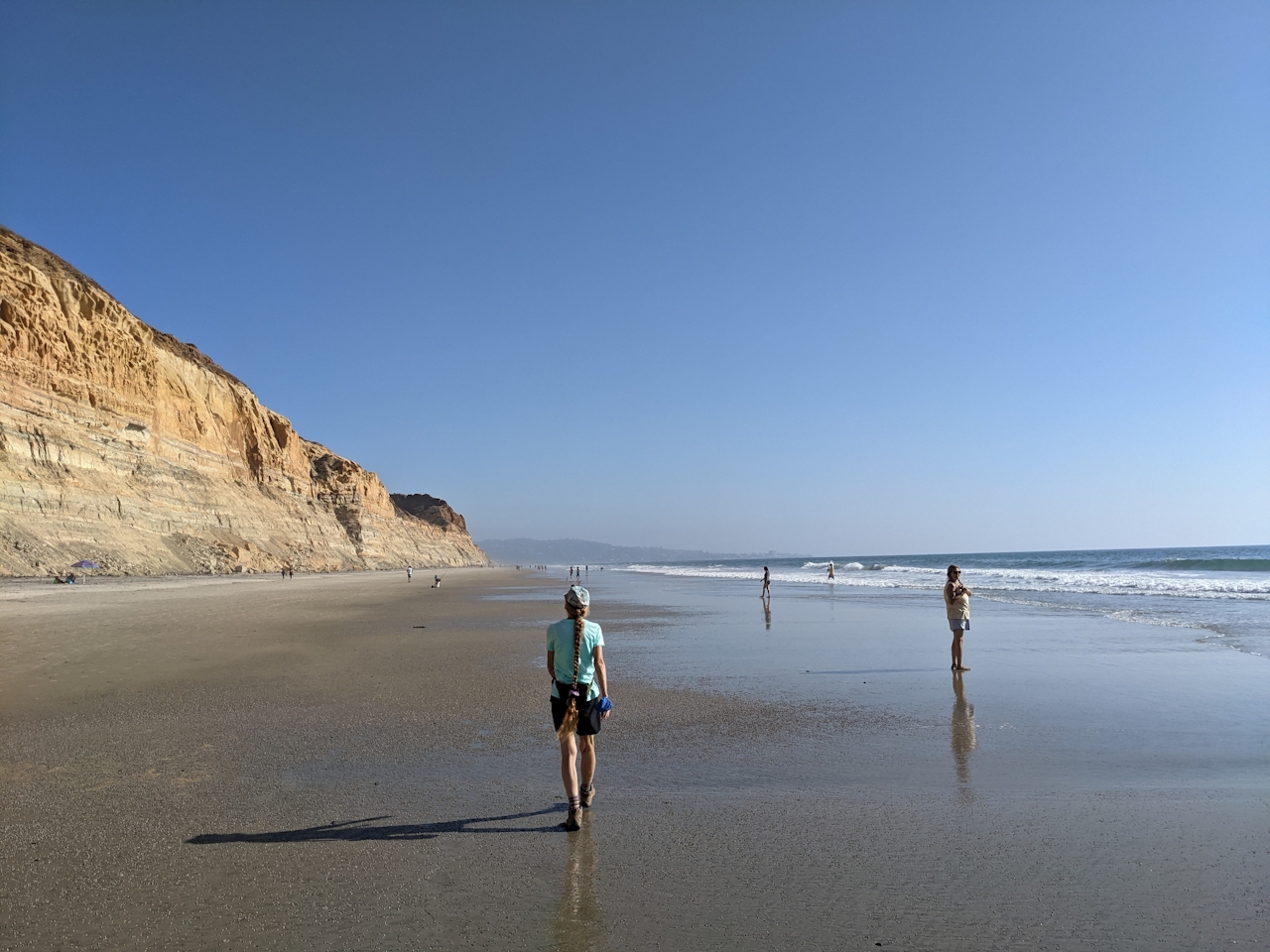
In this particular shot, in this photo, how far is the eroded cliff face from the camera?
32.0 m

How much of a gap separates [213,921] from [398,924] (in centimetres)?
88

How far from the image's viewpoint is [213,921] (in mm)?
3439

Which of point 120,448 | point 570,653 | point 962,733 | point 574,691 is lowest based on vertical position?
point 962,733

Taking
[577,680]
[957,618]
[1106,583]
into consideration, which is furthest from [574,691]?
[1106,583]

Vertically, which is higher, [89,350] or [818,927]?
[89,350]

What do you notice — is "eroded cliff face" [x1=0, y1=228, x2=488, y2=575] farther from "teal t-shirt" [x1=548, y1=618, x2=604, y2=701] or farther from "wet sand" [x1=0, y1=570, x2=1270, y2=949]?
"teal t-shirt" [x1=548, y1=618, x2=604, y2=701]

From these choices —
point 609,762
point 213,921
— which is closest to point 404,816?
point 213,921

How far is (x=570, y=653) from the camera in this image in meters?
4.93

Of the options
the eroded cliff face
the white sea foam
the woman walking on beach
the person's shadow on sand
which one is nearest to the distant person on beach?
the woman walking on beach

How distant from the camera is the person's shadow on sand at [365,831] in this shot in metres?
4.42

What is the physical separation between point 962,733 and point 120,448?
4400 cm

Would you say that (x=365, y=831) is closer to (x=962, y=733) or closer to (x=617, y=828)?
(x=617, y=828)

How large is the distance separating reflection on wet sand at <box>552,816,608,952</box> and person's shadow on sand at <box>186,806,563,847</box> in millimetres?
467

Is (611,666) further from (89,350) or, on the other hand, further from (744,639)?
(89,350)
